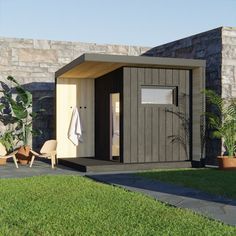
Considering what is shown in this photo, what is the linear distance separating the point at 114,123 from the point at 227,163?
3365mm

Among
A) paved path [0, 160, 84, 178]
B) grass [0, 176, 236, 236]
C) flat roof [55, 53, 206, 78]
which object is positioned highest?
flat roof [55, 53, 206, 78]

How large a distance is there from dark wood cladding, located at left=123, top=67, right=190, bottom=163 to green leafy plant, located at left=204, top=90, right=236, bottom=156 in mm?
775

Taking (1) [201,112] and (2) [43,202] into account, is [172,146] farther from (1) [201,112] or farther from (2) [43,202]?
(2) [43,202]

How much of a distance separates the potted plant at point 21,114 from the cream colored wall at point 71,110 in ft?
3.09

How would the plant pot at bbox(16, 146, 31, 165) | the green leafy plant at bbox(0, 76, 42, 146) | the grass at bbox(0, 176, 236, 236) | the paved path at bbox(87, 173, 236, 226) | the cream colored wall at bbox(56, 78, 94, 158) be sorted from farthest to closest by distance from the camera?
the cream colored wall at bbox(56, 78, 94, 158) < the green leafy plant at bbox(0, 76, 42, 146) < the plant pot at bbox(16, 146, 31, 165) < the paved path at bbox(87, 173, 236, 226) < the grass at bbox(0, 176, 236, 236)

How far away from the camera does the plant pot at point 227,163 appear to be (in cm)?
1098

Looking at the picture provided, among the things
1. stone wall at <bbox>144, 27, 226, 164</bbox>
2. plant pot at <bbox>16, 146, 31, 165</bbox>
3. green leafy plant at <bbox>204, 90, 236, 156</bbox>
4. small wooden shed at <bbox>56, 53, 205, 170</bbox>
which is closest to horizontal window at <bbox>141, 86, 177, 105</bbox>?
small wooden shed at <bbox>56, 53, 205, 170</bbox>

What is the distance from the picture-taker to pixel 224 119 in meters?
12.0

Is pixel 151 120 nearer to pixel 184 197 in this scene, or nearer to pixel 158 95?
pixel 158 95

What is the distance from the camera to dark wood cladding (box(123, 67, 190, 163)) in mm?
11328

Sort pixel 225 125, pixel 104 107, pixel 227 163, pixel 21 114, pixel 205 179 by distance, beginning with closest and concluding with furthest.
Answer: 1. pixel 205 179
2. pixel 227 163
3. pixel 225 125
4. pixel 104 107
5. pixel 21 114

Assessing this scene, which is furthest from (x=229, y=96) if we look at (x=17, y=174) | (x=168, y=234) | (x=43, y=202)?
(x=168, y=234)

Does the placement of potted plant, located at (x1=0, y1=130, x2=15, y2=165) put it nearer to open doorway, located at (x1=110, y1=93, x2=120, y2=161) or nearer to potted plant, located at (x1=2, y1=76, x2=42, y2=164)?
potted plant, located at (x1=2, y1=76, x2=42, y2=164)

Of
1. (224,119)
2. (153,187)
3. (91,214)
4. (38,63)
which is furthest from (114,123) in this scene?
(91,214)
